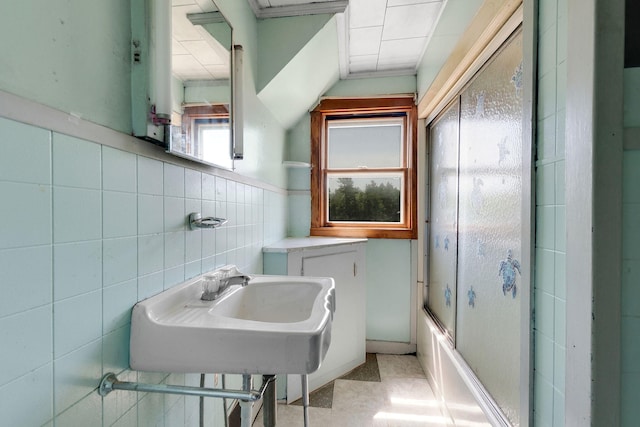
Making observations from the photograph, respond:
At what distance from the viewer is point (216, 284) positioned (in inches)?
39.2

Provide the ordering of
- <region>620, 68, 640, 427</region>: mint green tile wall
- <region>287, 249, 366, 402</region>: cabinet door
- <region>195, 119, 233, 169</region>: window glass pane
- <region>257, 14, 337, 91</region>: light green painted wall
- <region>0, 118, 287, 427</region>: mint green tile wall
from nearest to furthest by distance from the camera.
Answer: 1. <region>0, 118, 287, 427</region>: mint green tile wall
2. <region>620, 68, 640, 427</region>: mint green tile wall
3. <region>195, 119, 233, 169</region>: window glass pane
4. <region>257, 14, 337, 91</region>: light green painted wall
5. <region>287, 249, 366, 402</region>: cabinet door

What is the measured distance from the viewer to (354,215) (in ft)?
8.20

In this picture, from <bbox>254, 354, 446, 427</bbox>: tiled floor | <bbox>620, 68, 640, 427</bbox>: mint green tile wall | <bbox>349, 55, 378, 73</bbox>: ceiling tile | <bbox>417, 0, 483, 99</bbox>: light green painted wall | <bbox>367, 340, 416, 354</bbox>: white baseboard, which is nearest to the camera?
<bbox>620, 68, 640, 427</bbox>: mint green tile wall

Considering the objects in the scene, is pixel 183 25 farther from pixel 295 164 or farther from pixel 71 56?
pixel 295 164

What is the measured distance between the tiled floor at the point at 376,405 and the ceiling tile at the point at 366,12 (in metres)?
2.35

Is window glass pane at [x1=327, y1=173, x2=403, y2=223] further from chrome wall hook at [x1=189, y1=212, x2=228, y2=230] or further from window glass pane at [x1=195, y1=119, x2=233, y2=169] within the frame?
chrome wall hook at [x1=189, y1=212, x2=228, y2=230]

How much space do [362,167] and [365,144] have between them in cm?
22

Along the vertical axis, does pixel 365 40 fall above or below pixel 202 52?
above

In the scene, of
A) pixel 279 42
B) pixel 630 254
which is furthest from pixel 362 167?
pixel 630 254

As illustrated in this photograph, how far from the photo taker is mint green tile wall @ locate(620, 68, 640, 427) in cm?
62

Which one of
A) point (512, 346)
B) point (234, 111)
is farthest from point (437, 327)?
point (234, 111)

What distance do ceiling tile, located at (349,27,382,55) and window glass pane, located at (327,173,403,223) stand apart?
95 cm

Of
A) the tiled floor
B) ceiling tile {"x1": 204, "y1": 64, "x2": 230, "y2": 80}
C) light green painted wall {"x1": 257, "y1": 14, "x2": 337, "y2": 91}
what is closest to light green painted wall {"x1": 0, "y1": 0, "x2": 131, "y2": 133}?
ceiling tile {"x1": 204, "y1": 64, "x2": 230, "y2": 80}

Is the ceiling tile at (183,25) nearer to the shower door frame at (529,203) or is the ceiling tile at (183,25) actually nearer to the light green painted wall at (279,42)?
the light green painted wall at (279,42)
